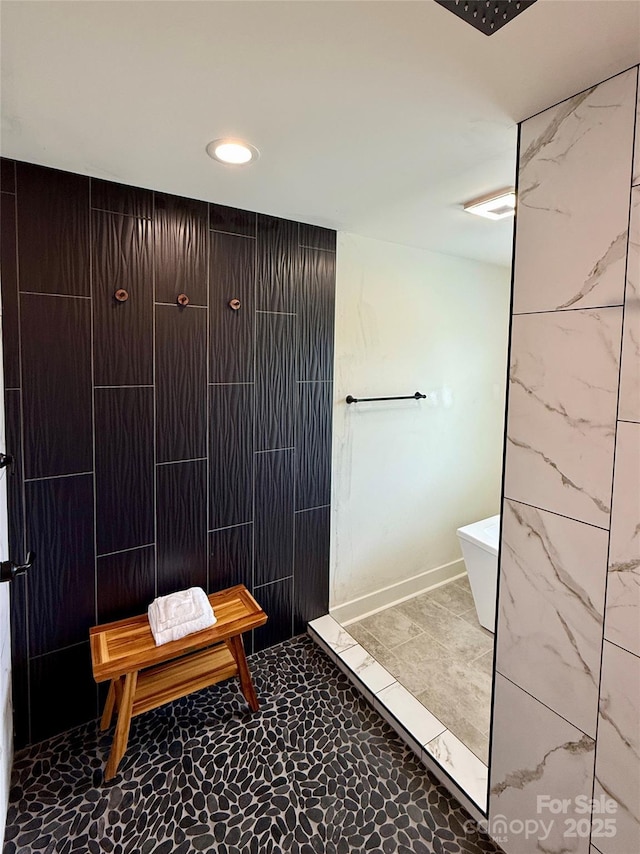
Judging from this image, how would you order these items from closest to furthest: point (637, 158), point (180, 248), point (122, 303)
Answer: point (637, 158), point (122, 303), point (180, 248)

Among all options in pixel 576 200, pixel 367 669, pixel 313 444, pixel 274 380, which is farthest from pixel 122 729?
pixel 576 200

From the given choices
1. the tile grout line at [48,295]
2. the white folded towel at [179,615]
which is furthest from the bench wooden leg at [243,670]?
the tile grout line at [48,295]

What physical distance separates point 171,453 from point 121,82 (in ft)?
4.30

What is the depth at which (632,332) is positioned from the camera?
3.36ft

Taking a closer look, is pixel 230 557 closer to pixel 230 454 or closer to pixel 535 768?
pixel 230 454

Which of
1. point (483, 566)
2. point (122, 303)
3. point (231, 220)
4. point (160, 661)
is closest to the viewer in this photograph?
point (160, 661)

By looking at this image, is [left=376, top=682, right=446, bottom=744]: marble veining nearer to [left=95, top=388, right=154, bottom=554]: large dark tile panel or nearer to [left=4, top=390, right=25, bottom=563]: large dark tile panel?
[left=95, top=388, right=154, bottom=554]: large dark tile panel

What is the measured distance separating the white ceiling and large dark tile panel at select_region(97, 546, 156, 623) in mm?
1542

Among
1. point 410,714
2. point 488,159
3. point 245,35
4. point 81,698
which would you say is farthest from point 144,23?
point 410,714

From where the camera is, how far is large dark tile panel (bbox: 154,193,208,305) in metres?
1.83

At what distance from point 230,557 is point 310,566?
0.51 metres

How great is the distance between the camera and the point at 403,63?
1.01 meters

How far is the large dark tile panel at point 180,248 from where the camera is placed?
6.00ft

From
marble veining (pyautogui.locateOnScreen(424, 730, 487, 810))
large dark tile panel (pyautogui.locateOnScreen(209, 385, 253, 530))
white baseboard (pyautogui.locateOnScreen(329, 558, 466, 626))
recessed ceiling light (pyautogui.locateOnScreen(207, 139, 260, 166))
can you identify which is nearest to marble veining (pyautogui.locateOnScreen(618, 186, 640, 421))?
recessed ceiling light (pyautogui.locateOnScreen(207, 139, 260, 166))
